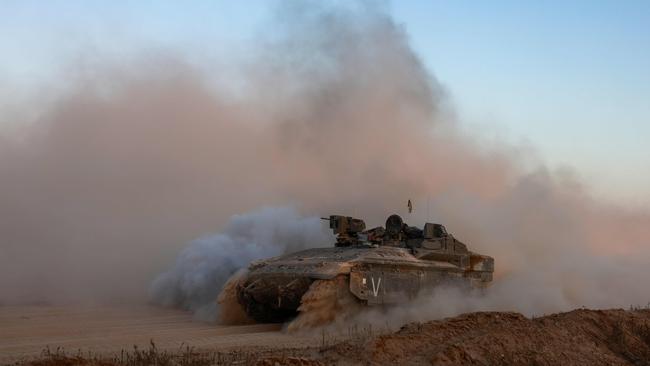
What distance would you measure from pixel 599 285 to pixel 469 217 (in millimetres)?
5152

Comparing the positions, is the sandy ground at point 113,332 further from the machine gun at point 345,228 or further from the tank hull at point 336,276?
the machine gun at point 345,228

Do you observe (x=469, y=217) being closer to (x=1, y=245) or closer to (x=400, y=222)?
(x=400, y=222)

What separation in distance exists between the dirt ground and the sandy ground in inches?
0.9

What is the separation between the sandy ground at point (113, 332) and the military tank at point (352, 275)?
0.78m

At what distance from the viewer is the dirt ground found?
11.3m

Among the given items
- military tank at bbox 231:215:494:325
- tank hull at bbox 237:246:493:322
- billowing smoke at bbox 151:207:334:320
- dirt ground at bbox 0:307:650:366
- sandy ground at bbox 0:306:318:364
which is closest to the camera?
dirt ground at bbox 0:307:650:366

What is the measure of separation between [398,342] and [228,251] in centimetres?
1657

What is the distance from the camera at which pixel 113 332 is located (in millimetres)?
17125

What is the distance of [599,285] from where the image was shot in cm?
2720

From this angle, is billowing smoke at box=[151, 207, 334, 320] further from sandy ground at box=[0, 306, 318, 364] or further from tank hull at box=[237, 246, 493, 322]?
tank hull at box=[237, 246, 493, 322]

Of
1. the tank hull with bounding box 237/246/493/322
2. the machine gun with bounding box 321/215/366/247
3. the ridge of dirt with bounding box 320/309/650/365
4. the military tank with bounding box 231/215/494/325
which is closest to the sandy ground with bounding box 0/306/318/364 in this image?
the tank hull with bounding box 237/246/493/322

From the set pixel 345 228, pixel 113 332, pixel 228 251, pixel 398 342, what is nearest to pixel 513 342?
pixel 398 342

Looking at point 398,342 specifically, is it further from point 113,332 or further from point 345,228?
point 345,228

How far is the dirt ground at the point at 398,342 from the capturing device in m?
11.3
